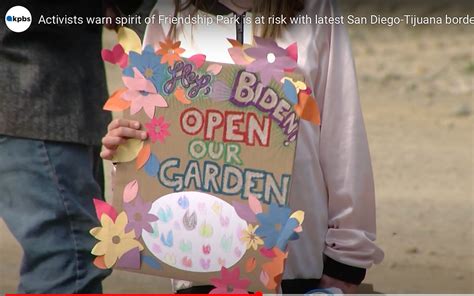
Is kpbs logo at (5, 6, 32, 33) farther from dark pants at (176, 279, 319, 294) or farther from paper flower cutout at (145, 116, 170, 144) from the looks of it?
dark pants at (176, 279, 319, 294)

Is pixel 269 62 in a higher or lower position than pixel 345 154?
higher

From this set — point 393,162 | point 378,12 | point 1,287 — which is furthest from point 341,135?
point 378,12

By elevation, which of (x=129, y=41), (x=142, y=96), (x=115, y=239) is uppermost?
(x=129, y=41)

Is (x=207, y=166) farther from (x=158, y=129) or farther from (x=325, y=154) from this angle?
(x=325, y=154)

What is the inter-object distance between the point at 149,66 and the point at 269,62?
0.23 m

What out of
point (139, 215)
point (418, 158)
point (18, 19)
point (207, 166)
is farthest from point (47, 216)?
point (418, 158)

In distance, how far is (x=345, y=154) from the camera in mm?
1999

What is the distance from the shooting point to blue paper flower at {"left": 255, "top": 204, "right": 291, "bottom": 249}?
1.84 m

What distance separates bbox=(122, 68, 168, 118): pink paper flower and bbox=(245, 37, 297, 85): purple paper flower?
180 millimetres

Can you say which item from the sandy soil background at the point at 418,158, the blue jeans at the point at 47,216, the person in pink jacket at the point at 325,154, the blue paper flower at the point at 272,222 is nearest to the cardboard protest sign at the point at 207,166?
the blue paper flower at the point at 272,222

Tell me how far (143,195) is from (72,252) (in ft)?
1.94

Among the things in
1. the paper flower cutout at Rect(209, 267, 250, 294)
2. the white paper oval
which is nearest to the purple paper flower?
the white paper oval

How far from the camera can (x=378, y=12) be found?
29.0ft

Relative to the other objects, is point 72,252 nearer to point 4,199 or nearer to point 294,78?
point 4,199
